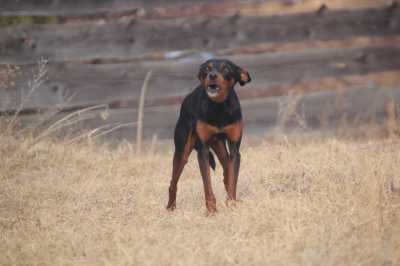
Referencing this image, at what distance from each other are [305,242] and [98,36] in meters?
5.43

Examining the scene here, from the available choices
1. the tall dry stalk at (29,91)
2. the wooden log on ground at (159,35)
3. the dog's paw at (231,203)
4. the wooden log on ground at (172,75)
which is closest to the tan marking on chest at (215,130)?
the dog's paw at (231,203)

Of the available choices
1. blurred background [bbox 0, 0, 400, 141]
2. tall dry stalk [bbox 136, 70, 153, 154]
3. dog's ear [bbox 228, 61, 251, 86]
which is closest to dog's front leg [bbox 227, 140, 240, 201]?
dog's ear [bbox 228, 61, 251, 86]

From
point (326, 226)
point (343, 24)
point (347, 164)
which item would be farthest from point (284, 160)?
point (343, 24)

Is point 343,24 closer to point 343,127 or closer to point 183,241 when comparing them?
point 343,127

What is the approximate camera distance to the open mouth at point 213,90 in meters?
5.56

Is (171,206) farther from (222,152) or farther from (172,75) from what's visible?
(172,75)

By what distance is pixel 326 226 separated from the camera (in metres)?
4.83

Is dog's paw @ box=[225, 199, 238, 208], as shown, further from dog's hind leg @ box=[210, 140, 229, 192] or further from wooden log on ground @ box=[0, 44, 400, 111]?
wooden log on ground @ box=[0, 44, 400, 111]

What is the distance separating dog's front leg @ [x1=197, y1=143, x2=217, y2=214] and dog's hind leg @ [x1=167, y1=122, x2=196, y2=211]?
155 millimetres

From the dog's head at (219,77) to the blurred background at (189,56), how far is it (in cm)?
347

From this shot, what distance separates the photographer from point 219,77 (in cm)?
555

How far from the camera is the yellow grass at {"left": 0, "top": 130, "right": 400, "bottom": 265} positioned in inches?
180

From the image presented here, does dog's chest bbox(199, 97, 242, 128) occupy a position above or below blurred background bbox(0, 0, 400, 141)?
below

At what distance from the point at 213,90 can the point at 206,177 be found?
0.62 meters
